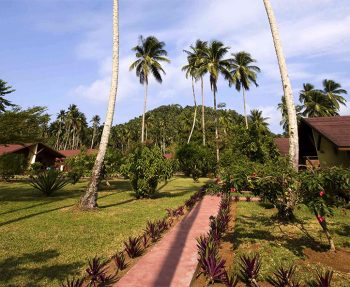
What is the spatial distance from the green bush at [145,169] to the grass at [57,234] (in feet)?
4.93

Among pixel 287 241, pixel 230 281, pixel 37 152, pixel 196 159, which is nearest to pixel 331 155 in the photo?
pixel 287 241

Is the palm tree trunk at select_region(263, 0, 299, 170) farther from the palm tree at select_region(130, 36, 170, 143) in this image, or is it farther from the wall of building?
the palm tree at select_region(130, 36, 170, 143)

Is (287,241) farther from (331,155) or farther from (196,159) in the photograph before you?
(196,159)

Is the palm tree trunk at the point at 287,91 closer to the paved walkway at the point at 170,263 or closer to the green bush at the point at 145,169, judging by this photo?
the paved walkway at the point at 170,263

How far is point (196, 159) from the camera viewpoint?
35906 mm

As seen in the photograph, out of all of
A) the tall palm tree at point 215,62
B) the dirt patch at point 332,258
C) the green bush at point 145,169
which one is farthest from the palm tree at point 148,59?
the dirt patch at point 332,258

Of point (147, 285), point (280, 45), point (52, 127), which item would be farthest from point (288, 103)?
point (52, 127)

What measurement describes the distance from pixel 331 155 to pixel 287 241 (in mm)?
10518

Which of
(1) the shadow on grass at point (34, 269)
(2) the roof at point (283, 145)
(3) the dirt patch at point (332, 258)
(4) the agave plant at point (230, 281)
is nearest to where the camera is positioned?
(4) the agave plant at point (230, 281)

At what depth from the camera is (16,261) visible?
7012mm

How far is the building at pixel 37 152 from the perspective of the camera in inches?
1416

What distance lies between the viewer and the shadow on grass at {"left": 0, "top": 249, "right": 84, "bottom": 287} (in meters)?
5.97

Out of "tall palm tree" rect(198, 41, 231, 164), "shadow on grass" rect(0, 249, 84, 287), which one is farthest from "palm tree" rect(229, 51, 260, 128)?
"shadow on grass" rect(0, 249, 84, 287)

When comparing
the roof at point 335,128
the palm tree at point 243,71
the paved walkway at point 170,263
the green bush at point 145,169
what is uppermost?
the palm tree at point 243,71
